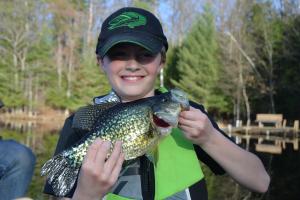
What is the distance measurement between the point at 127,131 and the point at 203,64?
28.4 metres

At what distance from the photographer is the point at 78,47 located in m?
38.9

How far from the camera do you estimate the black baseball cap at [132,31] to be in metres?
1.90

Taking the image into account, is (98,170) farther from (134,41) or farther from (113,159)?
(134,41)

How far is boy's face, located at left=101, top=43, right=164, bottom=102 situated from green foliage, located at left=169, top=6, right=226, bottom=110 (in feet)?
89.6

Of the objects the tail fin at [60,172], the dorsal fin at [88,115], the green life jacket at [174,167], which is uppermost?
the dorsal fin at [88,115]

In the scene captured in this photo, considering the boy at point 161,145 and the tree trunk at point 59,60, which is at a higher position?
the boy at point 161,145

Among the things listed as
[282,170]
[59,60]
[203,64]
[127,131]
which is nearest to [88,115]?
[127,131]

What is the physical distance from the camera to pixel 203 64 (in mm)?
29766

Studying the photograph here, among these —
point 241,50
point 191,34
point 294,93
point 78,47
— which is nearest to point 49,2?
point 78,47

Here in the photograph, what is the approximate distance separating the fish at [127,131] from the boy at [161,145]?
0.08 metres

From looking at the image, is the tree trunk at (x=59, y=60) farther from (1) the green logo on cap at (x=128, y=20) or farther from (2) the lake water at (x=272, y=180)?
(1) the green logo on cap at (x=128, y=20)

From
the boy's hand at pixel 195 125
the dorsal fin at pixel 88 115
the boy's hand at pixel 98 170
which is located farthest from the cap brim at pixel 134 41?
the boy's hand at pixel 98 170

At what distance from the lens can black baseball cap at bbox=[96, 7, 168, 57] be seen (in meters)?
1.90

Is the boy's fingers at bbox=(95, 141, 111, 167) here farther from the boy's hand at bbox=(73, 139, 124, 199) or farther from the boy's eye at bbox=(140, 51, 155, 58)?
the boy's eye at bbox=(140, 51, 155, 58)
